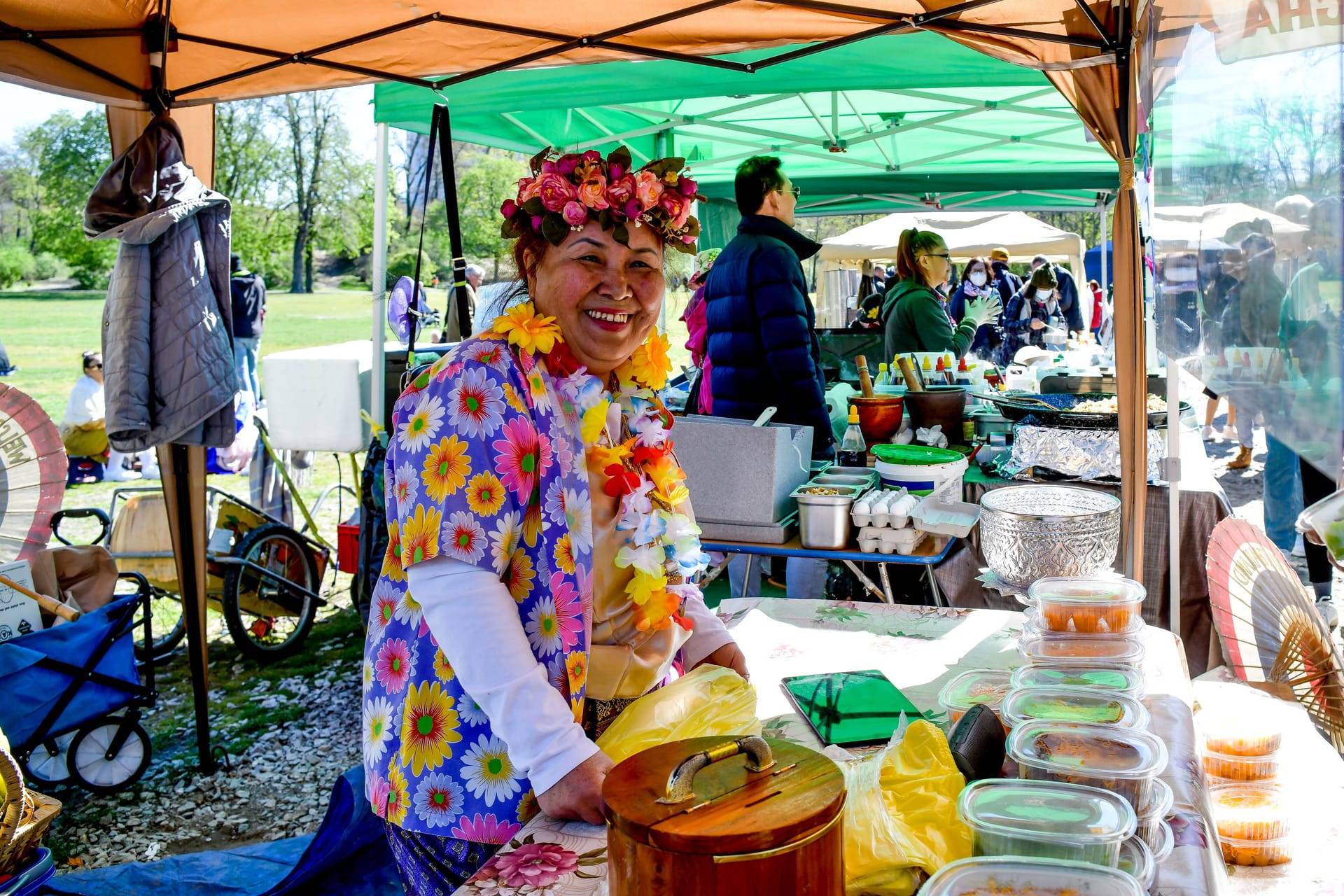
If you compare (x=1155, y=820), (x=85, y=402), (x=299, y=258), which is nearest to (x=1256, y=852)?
(x=1155, y=820)

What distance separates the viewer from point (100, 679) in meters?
3.31

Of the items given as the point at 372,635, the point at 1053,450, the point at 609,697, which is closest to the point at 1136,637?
the point at 609,697

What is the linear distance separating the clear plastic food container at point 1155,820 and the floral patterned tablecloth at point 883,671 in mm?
33

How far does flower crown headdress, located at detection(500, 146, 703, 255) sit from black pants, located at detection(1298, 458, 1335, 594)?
425 centimetres

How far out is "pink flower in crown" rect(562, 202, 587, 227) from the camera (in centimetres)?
152

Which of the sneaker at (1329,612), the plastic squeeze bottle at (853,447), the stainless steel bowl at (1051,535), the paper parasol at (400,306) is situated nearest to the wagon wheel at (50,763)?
the paper parasol at (400,306)

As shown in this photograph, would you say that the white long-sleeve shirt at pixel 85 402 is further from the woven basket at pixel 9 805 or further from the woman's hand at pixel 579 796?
the woman's hand at pixel 579 796

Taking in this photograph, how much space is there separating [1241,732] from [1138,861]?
714 millimetres

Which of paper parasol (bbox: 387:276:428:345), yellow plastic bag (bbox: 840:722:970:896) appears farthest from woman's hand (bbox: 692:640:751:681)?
paper parasol (bbox: 387:276:428:345)

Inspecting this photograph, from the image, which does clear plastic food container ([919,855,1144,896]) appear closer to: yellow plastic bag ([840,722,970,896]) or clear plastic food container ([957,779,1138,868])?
clear plastic food container ([957,779,1138,868])

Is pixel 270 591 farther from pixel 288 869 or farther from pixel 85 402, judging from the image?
pixel 85 402

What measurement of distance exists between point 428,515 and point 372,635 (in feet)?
0.94

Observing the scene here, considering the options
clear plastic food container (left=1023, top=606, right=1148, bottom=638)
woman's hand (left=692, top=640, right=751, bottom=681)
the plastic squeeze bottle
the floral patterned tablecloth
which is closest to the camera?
the floral patterned tablecloth

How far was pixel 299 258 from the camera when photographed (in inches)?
1299
